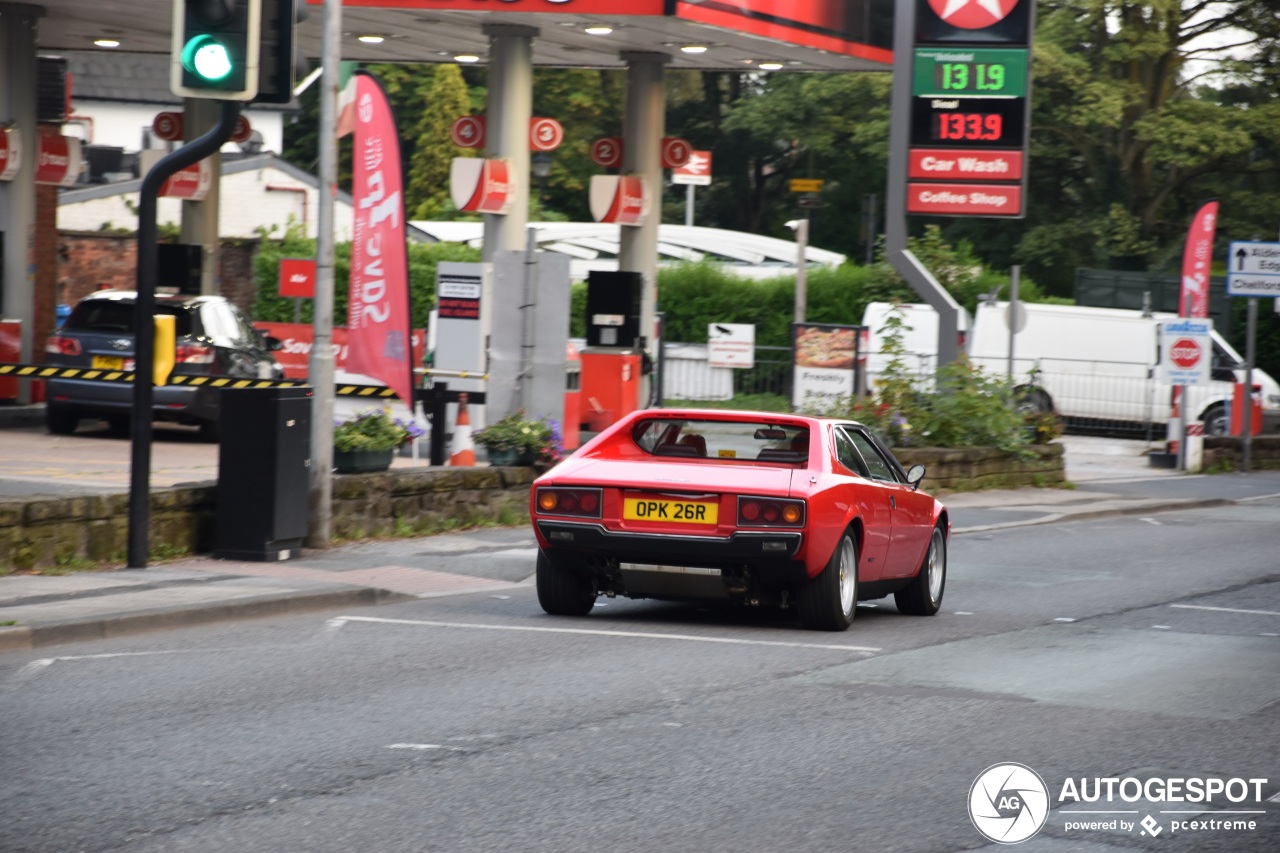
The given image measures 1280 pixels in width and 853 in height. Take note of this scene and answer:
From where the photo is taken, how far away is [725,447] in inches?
463

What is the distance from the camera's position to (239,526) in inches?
508

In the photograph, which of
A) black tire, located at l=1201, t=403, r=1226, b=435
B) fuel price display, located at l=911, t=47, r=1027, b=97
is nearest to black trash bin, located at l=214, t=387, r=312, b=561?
fuel price display, located at l=911, t=47, r=1027, b=97

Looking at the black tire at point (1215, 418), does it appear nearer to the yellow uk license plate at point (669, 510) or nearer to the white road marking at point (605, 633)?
the white road marking at point (605, 633)

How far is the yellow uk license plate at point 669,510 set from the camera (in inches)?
412

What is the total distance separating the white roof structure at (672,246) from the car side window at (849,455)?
101 ft

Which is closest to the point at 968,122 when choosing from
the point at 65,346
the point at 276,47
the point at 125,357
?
the point at 125,357

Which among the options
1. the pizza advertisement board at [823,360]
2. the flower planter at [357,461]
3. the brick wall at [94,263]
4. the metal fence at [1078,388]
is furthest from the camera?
the brick wall at [94,263]

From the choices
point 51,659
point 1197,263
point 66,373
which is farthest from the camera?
point 1197,263

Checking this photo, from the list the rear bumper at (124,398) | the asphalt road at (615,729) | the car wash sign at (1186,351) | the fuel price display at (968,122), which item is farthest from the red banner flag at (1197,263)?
the asphalt road at (615,729)

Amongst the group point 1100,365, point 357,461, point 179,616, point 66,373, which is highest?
point 1100,365

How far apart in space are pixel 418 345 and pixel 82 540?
79.7ft

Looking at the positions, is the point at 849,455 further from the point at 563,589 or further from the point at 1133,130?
the point at 1133,130

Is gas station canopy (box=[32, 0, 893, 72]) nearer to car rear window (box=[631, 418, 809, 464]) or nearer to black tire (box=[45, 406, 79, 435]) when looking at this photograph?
black tire (box=[45, 406, 79, 435])

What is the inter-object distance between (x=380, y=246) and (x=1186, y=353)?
711 inches
